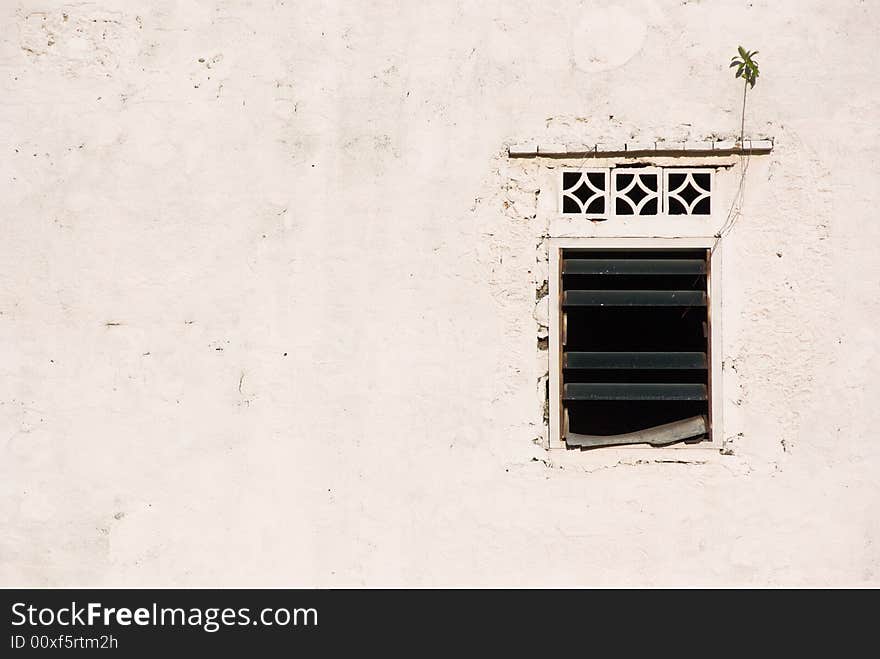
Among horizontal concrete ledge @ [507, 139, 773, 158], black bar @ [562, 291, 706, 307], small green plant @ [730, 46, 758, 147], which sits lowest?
black bar @ [562, 291, 706, 307]

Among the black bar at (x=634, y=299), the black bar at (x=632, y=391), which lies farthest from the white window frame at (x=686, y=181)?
the black bar at (x=632, y=391)

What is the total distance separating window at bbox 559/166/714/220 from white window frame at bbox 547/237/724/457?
0.39ft

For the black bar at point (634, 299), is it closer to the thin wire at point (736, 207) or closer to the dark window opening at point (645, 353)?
the dark window opening at point (645, 353)

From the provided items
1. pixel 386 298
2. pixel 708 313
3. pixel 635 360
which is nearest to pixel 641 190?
pixel 708 313

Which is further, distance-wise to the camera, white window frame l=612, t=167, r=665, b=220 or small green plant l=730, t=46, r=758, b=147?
white window frame l=612, t=167, r=665, b=220

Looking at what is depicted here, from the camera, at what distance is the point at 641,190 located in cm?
409

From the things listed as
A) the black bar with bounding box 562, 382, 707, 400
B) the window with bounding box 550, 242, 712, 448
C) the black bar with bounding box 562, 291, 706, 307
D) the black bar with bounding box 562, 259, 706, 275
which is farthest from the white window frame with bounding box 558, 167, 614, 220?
the black bar with bounding box 562, 382, 707, 400

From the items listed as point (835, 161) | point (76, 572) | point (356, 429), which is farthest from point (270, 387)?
point (835, 161)

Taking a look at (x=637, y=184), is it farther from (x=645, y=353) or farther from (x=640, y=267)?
(x=645, y=353)

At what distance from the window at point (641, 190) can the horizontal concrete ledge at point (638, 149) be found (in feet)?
0.21

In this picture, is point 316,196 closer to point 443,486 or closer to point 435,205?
point 435,205

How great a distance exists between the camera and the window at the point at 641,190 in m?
4.05

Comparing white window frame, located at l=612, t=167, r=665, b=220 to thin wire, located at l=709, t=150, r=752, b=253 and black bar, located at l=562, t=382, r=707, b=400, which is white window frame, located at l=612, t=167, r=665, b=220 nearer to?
thin wire, located at l=709, t=150, r=752, b=253

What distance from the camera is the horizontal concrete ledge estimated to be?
400 cm
